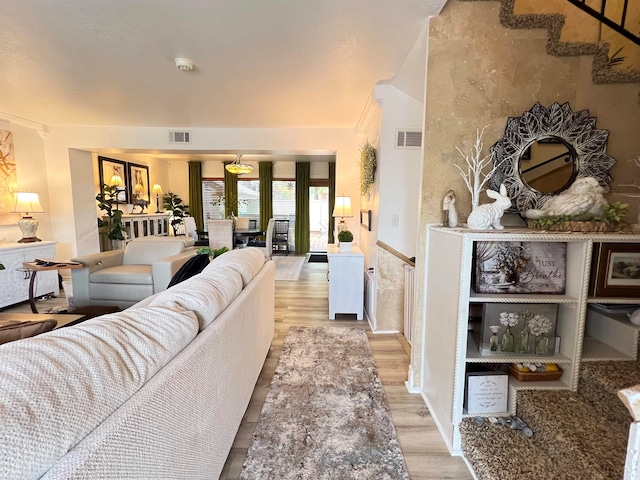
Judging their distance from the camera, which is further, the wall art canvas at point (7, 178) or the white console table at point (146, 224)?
the white console table at point (146, 224)

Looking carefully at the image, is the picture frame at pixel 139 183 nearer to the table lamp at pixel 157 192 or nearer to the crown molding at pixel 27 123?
the table lamp at pixel 157 192

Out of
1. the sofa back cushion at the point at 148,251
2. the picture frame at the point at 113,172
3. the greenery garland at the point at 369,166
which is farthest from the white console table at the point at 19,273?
the greenery garland at the point at 369,166

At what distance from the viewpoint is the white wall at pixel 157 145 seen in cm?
448

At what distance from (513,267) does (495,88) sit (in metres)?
1.14

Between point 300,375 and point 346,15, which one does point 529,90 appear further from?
point 300,375

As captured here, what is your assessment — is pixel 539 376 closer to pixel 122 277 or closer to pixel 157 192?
pixel 122 277

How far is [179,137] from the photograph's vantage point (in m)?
4.55

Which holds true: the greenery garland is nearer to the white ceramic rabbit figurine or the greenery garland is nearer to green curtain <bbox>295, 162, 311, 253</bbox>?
the white ceramic rabbit figurine

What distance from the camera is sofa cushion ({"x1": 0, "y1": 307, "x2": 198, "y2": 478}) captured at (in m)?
0.53

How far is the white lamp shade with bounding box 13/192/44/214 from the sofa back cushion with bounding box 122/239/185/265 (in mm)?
1413

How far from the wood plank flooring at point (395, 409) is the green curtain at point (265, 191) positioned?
4645 mm

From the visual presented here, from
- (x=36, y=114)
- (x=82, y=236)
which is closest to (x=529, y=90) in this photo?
(x=36, y=114)

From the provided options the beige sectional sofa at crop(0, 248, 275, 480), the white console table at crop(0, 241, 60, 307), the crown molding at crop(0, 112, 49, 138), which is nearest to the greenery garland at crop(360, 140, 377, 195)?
the beige sectional sofa at crop(0, 248, 275, 480)

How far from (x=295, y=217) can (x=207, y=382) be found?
7.01 meters
